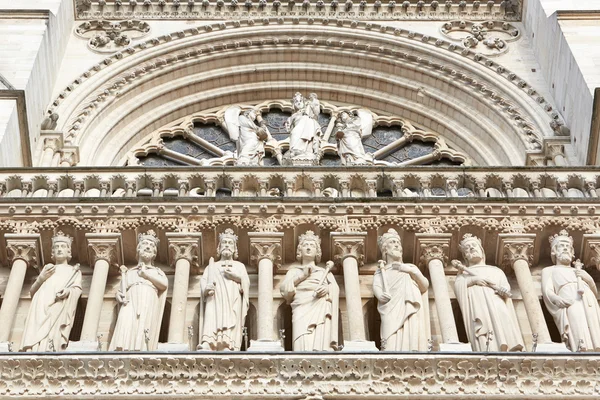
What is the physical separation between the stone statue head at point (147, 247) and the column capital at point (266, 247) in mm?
880

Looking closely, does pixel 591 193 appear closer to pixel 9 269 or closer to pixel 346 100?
pixel 9 269

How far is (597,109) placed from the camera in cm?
1516

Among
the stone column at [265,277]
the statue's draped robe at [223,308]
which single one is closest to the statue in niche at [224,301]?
the statue's draped robe at [223,308]

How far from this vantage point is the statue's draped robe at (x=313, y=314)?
10.2 m

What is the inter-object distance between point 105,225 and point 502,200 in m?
3.77

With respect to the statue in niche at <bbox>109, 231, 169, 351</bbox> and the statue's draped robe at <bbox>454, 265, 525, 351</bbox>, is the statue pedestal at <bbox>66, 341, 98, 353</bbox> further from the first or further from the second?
the statue's draped robe at <bbox>454, 265, 525, 351</bbox>

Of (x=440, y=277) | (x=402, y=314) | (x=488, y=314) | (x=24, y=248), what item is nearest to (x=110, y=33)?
(x=24, y=248)

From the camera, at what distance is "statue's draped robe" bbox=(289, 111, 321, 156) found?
15.1 meters

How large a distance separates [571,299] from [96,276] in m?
4.14

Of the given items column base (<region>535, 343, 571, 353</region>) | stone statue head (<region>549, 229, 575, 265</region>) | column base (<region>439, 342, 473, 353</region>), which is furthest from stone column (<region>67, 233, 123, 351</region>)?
stone statue head (<region>549, 229, 575, 265</region>)

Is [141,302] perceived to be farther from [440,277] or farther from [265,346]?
[440,277]

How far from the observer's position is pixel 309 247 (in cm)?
1136

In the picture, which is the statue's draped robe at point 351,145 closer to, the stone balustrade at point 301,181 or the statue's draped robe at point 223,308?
the stone balustrade at point 301,181

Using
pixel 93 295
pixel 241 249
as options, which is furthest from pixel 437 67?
pixel 93 295
